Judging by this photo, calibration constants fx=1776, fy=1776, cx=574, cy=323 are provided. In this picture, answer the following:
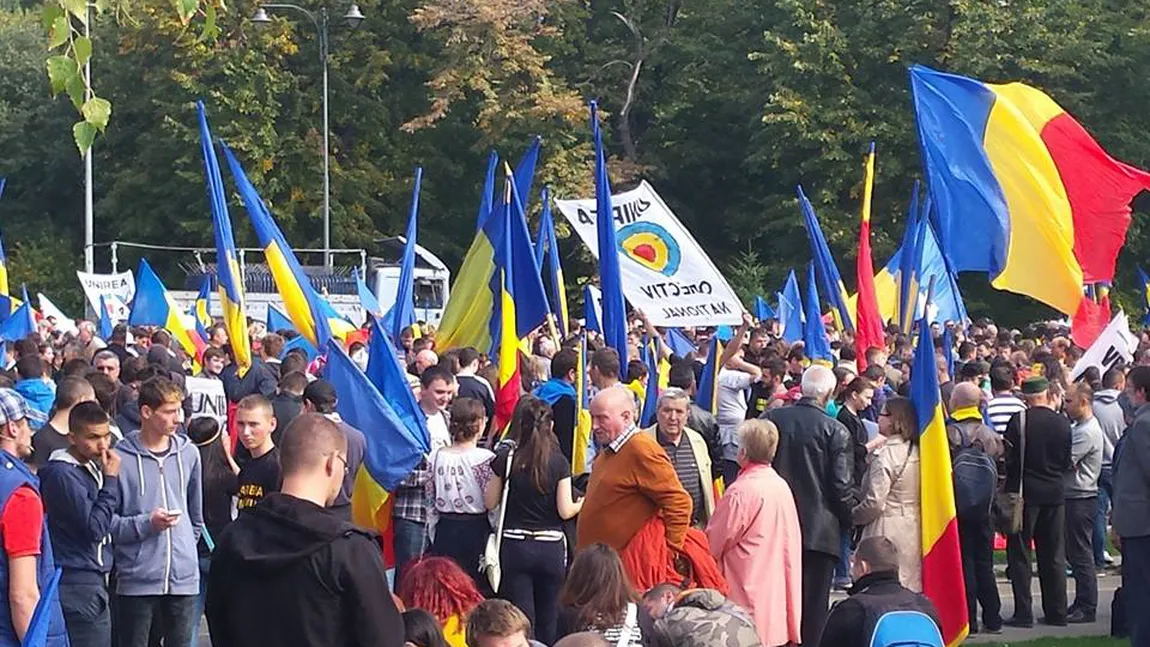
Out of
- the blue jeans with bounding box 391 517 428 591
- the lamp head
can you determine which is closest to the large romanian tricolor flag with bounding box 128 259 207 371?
the blue jeans with bounding box 391 517 428 591

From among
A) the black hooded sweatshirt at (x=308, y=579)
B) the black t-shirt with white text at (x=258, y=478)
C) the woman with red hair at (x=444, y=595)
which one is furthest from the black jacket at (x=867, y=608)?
the black t-shirt with white text at (x=258, y=478)

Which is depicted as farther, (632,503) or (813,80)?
(813,80)

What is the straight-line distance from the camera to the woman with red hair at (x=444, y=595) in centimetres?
618

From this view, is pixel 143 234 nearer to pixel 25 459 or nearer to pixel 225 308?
pixel 225 308

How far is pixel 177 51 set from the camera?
154ft

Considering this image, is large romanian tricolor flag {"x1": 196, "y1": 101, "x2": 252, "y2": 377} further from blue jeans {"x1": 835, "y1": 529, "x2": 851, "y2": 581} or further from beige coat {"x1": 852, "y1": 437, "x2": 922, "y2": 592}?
beige coat {"x1": 852, "y1": 437, "x2": 922, "y2": 592}

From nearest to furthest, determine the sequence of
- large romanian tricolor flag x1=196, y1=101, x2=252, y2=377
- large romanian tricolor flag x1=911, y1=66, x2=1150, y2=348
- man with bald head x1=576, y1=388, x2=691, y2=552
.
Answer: man with bald head x1=576, y1=388, x2=691, y2=552, large romanian tricolor flag x1=911, y1=66, x2=1150, y2=348, large romanian tricolor flag x1=196, y1=101, x2=252, y2=377

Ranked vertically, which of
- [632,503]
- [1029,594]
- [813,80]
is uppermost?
[813,80]

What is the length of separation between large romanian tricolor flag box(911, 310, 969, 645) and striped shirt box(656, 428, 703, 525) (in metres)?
1.20

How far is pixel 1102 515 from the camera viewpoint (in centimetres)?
1338

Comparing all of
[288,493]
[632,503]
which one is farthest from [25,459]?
[288,493]

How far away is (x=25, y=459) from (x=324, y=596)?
10.9 feet

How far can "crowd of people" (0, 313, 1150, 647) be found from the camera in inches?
196

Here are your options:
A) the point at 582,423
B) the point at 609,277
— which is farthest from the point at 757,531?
the point at 609,277
